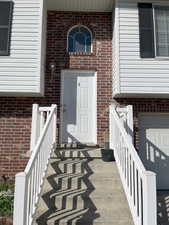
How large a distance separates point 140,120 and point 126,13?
2.86m

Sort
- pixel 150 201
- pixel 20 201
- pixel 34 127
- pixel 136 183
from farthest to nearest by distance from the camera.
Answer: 1. pixel 34 127
2. pixel 136 183
3. pixel 150 201
4. pixel 20 201

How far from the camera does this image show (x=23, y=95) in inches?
305

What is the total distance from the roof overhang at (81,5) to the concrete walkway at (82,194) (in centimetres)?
424

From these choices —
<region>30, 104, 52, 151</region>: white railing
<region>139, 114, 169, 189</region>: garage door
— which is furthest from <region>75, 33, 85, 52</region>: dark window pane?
<region>139, 114, 169, 189</region>: garage door

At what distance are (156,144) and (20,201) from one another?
5.29 metres

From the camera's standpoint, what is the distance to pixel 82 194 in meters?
5.05

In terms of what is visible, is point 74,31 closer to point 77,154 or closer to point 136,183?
point 77,154

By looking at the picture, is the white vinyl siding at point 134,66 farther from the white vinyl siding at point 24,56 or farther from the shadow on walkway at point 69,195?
the shadow on walkway at point 69,195

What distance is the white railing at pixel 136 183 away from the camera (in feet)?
12.5

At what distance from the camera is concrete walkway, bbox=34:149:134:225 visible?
4.47 m

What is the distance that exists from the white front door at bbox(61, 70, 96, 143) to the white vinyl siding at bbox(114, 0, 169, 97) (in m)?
0.87

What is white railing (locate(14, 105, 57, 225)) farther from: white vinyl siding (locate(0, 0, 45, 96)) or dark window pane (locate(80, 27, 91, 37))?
dark window pane (locate(80, 27, 91, 37))

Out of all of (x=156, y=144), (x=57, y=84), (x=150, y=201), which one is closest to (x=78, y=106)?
(x=57, y=84)

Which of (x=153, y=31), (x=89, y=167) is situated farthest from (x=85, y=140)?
(x=153, y=31)
